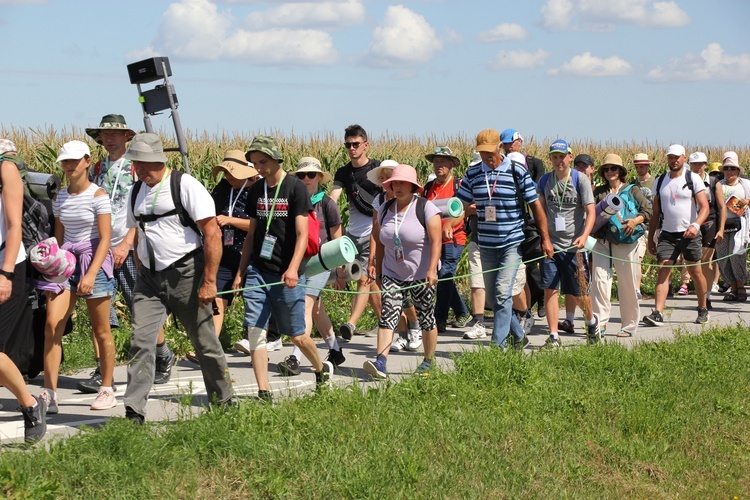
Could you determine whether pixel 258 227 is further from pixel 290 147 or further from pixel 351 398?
pixel 290 147

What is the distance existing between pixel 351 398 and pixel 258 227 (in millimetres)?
1632

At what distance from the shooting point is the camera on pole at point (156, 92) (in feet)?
35.4

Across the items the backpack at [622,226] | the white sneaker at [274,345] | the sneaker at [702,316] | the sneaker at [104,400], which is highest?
the backpack at [622,226]

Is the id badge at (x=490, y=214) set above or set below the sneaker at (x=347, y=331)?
above

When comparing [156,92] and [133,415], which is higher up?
[156,92]

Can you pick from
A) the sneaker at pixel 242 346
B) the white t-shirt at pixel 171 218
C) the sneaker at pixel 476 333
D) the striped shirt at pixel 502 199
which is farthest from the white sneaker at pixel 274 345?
the white t-shirt at pixel 171 218

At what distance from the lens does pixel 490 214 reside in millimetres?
9484

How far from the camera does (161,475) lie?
558 centimetres

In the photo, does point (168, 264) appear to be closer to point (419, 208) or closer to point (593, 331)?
point (419, 208)

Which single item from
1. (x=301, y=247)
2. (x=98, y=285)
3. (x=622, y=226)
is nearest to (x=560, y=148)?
(x=622, y=226)

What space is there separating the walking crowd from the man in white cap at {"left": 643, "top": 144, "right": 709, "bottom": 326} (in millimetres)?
17

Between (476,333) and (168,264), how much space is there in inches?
207

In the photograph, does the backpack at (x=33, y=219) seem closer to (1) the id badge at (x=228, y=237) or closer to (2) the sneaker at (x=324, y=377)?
(1) the id badge at (x=228, y=237)

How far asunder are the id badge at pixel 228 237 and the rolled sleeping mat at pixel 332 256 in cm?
186
